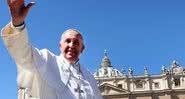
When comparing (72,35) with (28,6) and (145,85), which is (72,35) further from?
A: (145,85)

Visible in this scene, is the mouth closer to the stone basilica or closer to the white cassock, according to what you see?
the white cassock

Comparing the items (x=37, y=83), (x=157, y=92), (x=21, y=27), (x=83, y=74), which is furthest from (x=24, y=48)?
(x=157, y=92)

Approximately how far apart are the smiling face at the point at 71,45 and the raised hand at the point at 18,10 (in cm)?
55

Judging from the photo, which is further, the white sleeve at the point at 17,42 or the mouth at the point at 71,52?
the mouth at the point at 71,52

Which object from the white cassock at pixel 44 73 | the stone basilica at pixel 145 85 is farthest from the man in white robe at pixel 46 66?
the stone basilica at pixel 145 85

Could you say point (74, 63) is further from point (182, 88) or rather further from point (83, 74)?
point (182, 88)

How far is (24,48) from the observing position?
2.20m

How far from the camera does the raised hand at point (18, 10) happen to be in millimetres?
2082

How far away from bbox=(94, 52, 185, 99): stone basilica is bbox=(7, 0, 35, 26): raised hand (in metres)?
33.2

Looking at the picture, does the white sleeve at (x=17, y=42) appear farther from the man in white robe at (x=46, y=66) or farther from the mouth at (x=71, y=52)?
the mouth at (x=71, y=52)

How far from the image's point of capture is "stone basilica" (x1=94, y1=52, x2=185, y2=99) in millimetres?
35656

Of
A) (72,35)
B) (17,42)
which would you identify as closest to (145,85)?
(72,35)

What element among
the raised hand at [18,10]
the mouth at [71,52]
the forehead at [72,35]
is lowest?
the mouth at [71,52]

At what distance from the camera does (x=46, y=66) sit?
246 cm
